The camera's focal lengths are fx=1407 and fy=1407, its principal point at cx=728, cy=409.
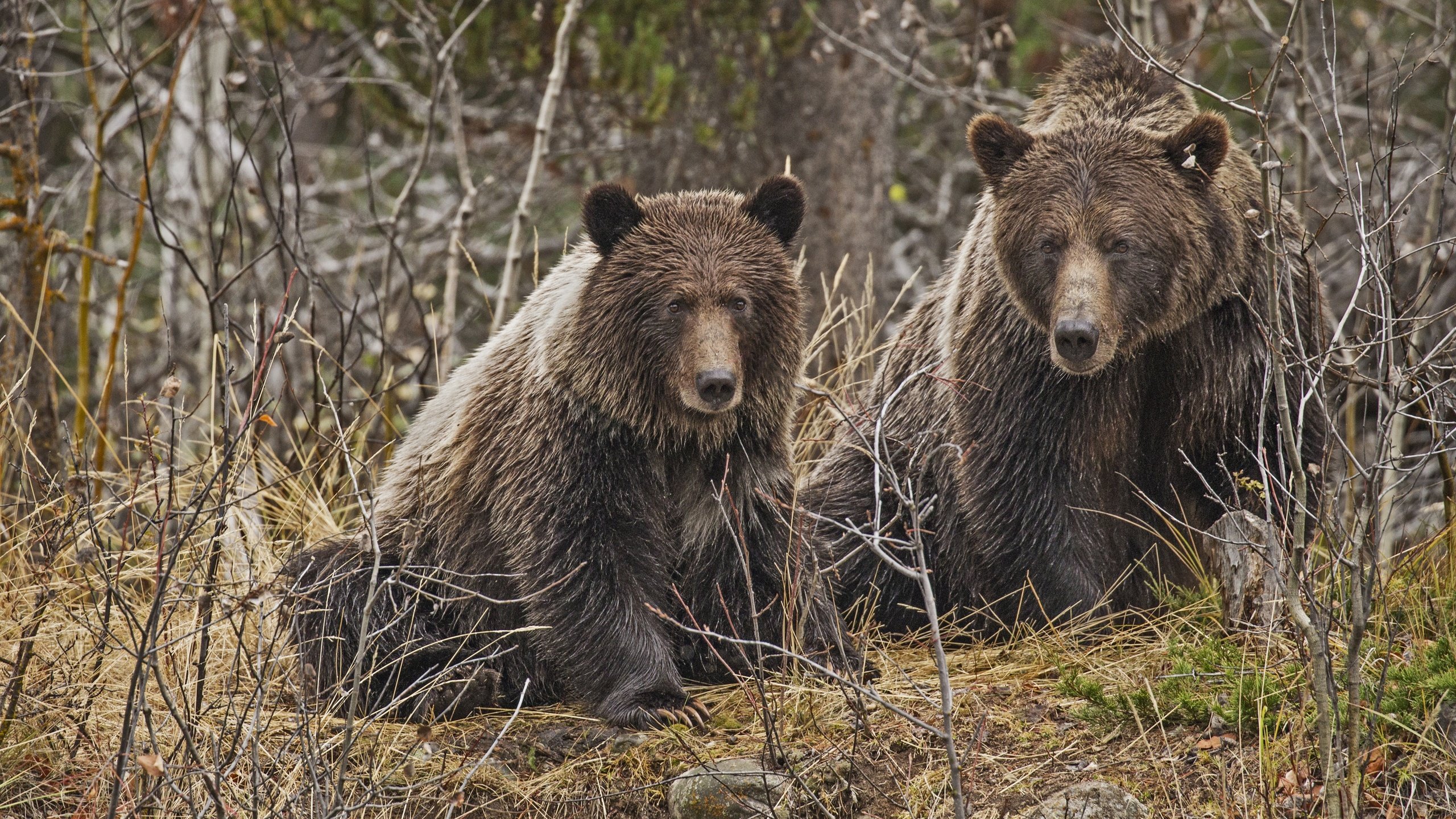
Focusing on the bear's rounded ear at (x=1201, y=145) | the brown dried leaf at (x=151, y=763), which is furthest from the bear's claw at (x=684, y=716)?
the bear's rounded ear at (x=1201, y=145)

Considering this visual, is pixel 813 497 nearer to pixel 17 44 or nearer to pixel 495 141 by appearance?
pixel 17 44

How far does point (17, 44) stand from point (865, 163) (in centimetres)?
432

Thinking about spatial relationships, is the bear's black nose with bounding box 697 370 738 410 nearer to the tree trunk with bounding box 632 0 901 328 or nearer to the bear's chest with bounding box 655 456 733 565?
the bear's chest with bounding box 655 456 733 565

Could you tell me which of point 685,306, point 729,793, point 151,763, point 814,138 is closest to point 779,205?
point 685,306

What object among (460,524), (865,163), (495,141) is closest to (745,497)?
(460,524)

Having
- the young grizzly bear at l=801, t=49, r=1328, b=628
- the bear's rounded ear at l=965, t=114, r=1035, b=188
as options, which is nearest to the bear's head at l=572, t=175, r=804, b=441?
the young grizzly bear at l=801, t=49, r=1328, b=628

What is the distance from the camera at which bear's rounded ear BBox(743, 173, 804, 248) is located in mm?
4652

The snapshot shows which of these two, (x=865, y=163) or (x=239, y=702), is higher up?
(x=865, y=163)

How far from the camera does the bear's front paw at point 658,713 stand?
4336 millimetres

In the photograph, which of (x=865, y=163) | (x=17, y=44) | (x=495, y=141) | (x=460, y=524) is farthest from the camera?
(x=495, y=141)

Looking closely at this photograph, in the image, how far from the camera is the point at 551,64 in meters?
8.12

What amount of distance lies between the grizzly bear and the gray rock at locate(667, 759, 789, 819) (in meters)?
0.35

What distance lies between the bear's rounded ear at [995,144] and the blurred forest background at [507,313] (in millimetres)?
491

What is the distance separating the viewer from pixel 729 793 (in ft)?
12.9
